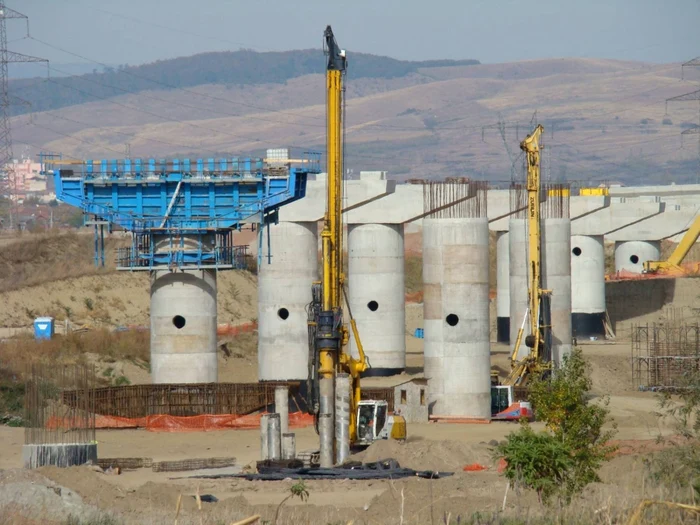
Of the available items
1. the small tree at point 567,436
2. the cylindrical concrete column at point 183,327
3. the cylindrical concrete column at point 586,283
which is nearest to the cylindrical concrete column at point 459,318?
the cylindrical concrete column at point 183,327

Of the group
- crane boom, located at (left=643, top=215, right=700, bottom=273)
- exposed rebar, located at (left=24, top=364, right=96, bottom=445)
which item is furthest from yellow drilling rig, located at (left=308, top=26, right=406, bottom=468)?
crane boom, located at (left=643, top=215, right=700, bottom=273)

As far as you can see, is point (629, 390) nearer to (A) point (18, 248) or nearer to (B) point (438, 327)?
(B) point (438, 327)

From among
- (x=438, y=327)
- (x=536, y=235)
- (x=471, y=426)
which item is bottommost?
(x=471, y=426)

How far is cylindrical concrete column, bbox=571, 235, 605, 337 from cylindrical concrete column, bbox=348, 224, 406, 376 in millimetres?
21273

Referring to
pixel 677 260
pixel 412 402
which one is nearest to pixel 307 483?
pixel 412 402

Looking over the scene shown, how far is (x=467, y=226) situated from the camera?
4606 cm

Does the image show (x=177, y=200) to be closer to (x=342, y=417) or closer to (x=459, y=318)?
(x=459, y=318)

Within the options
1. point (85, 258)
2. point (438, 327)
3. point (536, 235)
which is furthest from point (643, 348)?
point (85, 258)

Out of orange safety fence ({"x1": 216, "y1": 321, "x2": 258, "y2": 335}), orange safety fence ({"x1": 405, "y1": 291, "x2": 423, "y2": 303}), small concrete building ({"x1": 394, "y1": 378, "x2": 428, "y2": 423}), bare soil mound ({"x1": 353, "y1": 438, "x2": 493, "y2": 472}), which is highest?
orange safety fence ({"x1": 405, "y1": 291, "x2": 423, "y2": 303})

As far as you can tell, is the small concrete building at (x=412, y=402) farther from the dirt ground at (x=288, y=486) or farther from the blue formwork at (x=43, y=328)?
the blue formwork at (x=43, y=328)

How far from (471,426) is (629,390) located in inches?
586

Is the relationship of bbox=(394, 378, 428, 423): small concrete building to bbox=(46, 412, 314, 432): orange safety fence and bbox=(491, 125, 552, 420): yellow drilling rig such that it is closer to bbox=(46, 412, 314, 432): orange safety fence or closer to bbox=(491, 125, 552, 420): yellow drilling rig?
bbox=(46, 412, 314, 432): orange safety fence

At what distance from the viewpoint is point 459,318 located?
46.2 meters

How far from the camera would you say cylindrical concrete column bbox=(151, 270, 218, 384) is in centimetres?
4316
